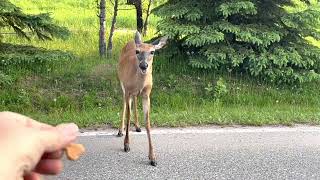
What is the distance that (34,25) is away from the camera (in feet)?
28.9

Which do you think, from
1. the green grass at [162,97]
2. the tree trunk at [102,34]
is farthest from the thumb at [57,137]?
the tree trunk at [102,34]

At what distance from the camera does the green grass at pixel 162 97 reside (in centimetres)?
851

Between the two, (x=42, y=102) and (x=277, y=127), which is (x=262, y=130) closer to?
(x=277, y=127)

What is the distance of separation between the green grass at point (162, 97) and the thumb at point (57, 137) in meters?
6.86

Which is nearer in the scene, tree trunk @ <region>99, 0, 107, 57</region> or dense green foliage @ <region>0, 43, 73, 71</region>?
dense green foliage @ <region>0, 43, 73, 71</region>

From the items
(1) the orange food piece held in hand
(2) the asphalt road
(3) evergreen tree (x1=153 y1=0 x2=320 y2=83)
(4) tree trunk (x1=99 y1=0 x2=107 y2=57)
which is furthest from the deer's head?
(1) the orange food piece held in hand

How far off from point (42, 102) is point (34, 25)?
1.17 meters

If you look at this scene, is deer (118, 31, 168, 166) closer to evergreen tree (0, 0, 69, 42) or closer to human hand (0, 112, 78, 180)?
evergreen tree (0, 0, 69, 42)

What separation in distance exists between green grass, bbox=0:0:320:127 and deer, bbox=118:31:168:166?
84 cm

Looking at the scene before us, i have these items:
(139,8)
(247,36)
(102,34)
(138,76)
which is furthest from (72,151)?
(139,8)

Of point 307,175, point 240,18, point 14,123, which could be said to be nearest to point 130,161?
point 307,175

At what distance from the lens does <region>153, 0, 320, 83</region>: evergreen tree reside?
995cm

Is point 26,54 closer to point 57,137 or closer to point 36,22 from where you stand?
point 36,22

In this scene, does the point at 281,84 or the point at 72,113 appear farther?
the point at 281,84
